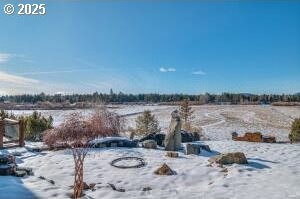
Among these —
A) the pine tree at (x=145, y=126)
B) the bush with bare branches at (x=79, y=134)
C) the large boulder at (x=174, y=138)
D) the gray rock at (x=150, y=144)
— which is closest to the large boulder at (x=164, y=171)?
the bush with bare branches at (x=79, y=134)

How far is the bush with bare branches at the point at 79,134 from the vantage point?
10258 millimetres

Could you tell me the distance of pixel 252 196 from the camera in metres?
9.66

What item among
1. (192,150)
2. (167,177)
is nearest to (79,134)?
(167,177)

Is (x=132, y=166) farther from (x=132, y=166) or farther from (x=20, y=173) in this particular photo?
(x=20, y=173)

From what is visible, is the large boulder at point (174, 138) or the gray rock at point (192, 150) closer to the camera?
the gray rock at point (192, 150)

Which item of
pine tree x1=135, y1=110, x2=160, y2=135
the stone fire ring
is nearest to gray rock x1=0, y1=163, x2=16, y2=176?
the stone fire ring

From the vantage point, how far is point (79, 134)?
492 inches

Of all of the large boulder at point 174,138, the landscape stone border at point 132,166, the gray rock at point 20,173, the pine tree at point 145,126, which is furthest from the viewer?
the pine tree at point 145,126

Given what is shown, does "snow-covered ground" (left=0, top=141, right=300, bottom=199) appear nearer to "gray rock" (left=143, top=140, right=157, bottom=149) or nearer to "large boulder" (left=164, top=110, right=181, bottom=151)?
"gray rock" (left=143, top=140, right=157, bottom=149)

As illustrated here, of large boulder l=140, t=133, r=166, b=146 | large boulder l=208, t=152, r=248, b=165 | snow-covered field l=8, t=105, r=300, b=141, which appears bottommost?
snow-covered field l=8, t=105, r=300, b=141

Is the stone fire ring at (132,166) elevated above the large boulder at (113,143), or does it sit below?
below

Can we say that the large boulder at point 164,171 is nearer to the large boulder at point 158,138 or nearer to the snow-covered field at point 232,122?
the large boulder at point 158,138

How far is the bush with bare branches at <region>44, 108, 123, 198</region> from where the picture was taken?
10.3m

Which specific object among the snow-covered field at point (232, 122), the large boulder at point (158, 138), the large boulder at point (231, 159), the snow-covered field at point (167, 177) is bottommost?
the snow-covered field at point (232, 122)
